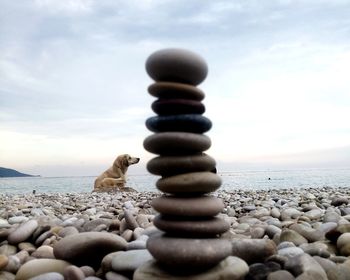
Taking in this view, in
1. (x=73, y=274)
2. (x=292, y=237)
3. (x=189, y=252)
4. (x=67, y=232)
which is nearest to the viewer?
(x=189, y=252)

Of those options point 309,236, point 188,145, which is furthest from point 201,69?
point 309,236

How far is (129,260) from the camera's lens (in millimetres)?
2646

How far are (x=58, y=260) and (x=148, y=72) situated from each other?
1.56 meters

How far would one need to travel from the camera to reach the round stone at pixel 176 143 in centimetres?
234

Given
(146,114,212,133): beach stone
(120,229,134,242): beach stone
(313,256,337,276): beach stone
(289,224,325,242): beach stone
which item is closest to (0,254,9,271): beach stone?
(120,229,134,242): beach stone

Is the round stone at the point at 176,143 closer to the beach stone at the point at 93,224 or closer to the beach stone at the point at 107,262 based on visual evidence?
the beach stone at the point at 107,262

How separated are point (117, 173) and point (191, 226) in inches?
638

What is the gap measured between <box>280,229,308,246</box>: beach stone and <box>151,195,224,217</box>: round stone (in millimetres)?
1268

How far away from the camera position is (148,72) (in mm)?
2441

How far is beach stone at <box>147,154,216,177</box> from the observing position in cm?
238

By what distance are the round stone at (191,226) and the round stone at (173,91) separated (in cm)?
76

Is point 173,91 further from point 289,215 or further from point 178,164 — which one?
point 289,215

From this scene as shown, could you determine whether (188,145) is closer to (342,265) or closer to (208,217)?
(208,217)

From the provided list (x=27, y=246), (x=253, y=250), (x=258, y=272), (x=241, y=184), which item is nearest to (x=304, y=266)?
(x=258, y=272)
